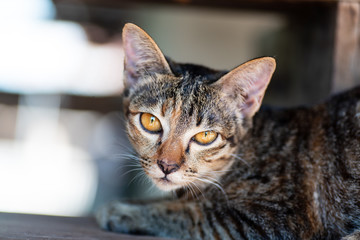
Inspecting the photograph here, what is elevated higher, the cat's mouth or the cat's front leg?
the cat's mouth

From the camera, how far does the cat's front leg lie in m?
2.16

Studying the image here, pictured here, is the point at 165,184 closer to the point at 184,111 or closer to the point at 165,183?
the point at 165,183

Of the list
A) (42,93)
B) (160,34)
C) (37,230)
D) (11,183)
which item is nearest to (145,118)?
(37,230)

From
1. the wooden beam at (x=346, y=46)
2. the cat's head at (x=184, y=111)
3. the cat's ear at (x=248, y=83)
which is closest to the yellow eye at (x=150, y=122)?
the cat's head at (x=184, y=111)

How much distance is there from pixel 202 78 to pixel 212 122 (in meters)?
0.33

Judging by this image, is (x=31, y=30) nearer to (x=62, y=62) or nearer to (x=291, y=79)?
(x=62, y=62)

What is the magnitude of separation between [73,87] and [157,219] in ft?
16.7

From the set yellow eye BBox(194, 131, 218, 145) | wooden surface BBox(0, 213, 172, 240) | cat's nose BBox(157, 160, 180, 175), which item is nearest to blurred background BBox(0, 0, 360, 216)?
wooden surface BBox(0, 213, 172, 240)

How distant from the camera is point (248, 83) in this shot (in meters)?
2.28

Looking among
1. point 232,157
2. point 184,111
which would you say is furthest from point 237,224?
point 184,111

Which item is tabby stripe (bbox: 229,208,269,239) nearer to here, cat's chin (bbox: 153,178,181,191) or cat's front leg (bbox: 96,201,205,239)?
cat's front leg (bbox: 96,201,205,239)

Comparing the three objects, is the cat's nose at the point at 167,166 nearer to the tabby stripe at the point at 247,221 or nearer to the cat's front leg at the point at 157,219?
the cat's front leg at the point at 157,219

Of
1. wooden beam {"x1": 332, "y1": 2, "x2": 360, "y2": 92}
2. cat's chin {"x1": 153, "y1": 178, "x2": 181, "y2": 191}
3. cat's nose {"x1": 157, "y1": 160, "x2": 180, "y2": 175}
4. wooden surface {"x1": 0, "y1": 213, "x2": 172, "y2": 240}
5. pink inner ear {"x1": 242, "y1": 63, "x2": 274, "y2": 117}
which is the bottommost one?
wooden surface {"x1": 0, "y1": 213, "x2": 172, "y2": 240}

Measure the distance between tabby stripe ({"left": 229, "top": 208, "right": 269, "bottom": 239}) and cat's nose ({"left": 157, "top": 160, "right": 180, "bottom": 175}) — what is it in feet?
1.44
